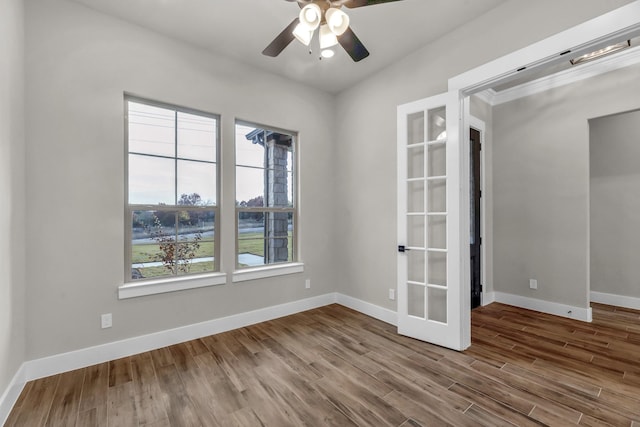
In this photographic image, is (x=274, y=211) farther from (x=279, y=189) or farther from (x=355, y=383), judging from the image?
(x=355, y=383)

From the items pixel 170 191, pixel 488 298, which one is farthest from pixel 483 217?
pixel 170 191

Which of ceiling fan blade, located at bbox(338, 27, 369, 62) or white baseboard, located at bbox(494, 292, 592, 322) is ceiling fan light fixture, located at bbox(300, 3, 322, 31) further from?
white baseboard, located at bbox(494, 292, 592, 322)

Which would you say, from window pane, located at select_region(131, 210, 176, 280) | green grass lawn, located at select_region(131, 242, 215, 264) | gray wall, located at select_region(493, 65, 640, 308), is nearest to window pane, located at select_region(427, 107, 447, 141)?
gray wall, located at select_region(493, 65, 640, 308)

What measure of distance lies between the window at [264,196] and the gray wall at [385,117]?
761 mm

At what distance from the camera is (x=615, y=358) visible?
8.11 feet

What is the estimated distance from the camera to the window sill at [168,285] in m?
2.57

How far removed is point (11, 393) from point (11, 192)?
135 centimetres

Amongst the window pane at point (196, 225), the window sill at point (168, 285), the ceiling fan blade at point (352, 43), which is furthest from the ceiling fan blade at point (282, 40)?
the window sill at point (168, 285)

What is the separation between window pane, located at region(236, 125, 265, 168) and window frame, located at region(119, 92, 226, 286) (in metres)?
0.27

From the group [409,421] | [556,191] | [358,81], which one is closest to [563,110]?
[556,191]

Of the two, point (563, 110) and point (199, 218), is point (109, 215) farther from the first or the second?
point (563, 110)

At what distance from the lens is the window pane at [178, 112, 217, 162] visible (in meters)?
2.98

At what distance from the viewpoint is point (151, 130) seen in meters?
2.81

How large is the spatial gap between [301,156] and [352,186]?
809 mm
